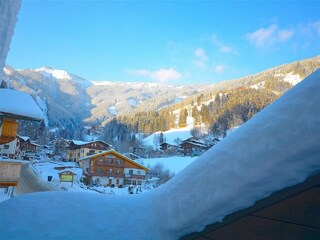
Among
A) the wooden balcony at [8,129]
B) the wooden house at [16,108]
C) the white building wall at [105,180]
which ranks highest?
the wooden house at [16,108]

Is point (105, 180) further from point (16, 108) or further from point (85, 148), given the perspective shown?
point (16, 108)

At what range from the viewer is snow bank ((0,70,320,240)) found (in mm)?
1185

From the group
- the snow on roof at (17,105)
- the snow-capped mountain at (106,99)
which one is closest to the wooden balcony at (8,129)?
the snow on roof at (17,105)

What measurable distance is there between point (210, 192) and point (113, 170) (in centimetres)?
3037

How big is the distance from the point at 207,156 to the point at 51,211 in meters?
1.38

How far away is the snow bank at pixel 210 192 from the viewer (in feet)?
3.89

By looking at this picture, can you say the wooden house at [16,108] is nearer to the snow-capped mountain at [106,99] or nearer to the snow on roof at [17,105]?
the snow on roof at [17,105]

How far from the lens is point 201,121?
82.1 metres

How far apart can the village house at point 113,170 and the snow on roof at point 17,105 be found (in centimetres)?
2425

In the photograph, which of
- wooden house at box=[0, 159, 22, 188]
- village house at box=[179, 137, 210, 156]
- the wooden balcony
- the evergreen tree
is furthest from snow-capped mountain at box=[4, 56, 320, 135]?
the wooden balcony

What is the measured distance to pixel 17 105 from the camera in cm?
599

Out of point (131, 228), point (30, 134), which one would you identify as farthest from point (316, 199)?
point (30, 134)

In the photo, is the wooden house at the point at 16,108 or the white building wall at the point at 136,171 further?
the white building wall at the point at 136,171

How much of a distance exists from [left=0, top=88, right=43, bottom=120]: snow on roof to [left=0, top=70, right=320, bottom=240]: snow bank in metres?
4.26
